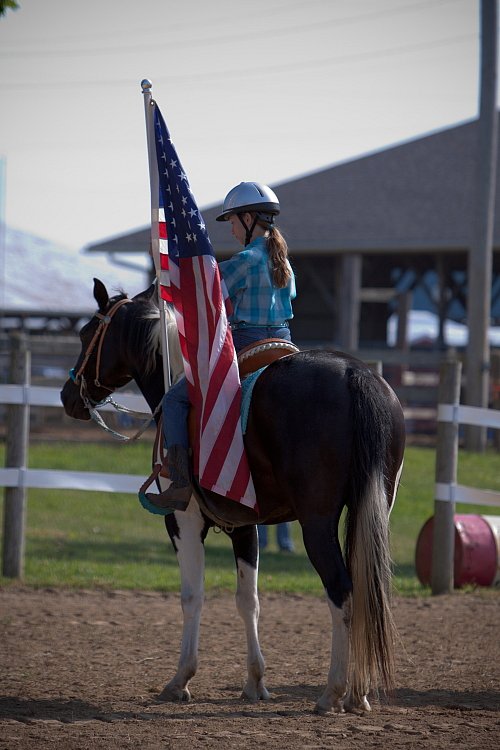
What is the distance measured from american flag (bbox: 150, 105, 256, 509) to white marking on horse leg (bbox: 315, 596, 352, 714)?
2.29ft

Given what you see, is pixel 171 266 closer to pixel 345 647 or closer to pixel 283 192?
pixel 345 647

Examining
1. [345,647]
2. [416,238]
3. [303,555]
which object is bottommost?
[303,555]

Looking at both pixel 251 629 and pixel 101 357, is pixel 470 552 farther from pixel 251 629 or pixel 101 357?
pixel 101 357

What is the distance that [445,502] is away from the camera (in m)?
8.70

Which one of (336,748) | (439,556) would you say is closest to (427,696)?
(336,748)

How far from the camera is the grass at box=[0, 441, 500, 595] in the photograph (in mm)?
9500

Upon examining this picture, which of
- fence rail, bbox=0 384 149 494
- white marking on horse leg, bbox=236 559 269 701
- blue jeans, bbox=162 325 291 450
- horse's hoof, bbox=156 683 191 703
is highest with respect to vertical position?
blue jeans, bbox=162 325 291 450

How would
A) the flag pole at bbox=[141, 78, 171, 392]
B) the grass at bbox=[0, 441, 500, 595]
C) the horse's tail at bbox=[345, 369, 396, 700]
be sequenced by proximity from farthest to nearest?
the grass at bbox=[0, 441, 500, 595] → the flag pole at bbox=[141, 78, 171, 392] → the horse's tail at bbox=[345, 369, 396, 700]

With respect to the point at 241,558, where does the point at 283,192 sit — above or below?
above

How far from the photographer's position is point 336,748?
4.36m

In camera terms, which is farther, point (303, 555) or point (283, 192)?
point (283, 192)

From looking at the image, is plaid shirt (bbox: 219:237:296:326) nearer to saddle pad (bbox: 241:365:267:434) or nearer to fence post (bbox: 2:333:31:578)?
saddle pad (bbox: 241:365:267:434)

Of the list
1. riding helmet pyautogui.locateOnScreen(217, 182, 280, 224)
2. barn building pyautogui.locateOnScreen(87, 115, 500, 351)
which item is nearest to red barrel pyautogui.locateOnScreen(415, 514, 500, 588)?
riding helmet pyautogui.locateOnScreen(217, 182, 280, 224)

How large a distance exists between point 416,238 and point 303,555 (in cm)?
1254
